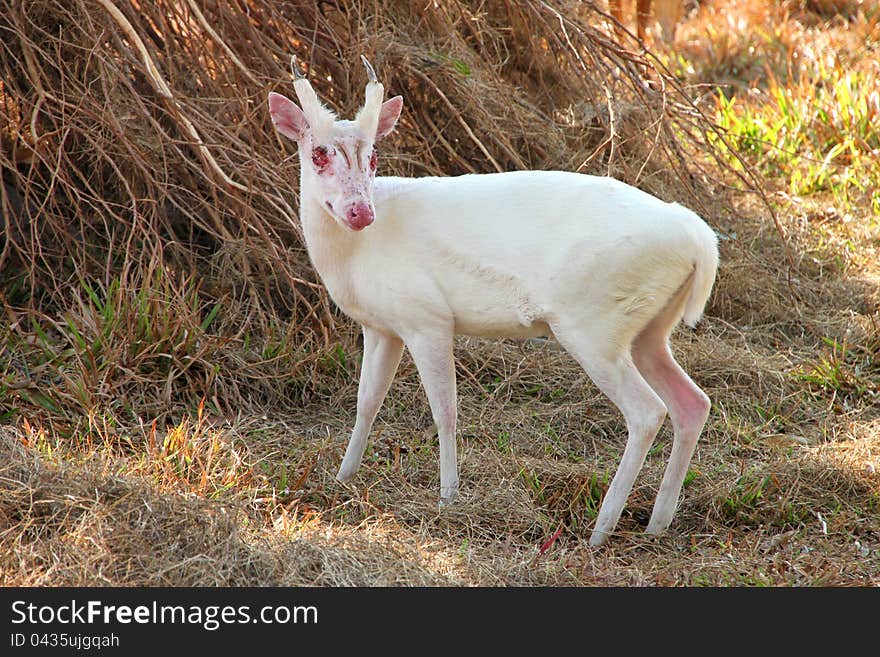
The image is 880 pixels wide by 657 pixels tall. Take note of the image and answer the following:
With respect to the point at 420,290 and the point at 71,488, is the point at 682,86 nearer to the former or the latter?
the point at 420,290

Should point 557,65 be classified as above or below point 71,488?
above

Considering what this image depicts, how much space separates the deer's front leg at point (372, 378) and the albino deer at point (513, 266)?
0.37 ft

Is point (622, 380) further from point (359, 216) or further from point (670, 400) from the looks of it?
point (359, 216)

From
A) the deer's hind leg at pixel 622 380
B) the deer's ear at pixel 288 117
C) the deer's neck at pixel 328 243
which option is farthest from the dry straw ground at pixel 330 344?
the deer's ear at pixel 288 117

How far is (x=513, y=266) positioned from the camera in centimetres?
377

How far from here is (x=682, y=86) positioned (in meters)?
6.45

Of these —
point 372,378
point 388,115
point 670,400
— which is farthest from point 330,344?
point 670,400

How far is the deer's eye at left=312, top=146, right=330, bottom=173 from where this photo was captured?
3736 mm

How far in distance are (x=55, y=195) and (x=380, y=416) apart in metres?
2.09

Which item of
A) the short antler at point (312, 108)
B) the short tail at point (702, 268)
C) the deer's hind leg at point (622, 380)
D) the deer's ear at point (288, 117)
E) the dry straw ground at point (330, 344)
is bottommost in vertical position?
the dry straw ground at point (330, 344)

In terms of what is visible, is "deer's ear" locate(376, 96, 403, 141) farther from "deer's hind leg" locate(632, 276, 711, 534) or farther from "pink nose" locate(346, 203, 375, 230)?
"deer's hind leg" locate(632, 276, 711, 534)

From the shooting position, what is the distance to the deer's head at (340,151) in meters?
3.67

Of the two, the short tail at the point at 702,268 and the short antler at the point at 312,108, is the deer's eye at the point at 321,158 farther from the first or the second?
the short tail at the point at 702,268

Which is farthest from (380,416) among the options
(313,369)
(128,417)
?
(128,417)
